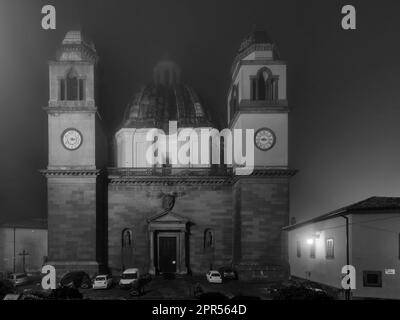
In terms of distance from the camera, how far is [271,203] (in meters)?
34.1

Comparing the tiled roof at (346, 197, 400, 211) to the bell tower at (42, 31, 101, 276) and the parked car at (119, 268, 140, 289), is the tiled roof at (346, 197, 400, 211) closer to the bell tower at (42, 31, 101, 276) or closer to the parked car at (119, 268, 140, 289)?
the parked car at (119, 268, 140, 289)

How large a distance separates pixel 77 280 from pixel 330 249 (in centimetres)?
1704

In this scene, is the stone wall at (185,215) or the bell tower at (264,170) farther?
the stone wall at (185,215)

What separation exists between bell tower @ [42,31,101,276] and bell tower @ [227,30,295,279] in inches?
442

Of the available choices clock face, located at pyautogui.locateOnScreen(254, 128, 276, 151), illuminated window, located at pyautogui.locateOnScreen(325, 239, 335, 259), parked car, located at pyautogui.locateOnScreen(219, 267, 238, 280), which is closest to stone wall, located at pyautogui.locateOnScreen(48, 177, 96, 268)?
parked car, located at pyautogui.locateOnScreen(219, 267, 238, 280)

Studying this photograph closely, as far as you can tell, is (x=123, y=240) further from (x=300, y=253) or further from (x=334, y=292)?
(x=334, y=292)

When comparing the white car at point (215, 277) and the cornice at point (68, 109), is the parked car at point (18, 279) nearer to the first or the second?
the cornice at point (68, 109)

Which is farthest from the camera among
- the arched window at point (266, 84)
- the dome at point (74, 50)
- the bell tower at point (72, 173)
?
the dome at point (74, 50)

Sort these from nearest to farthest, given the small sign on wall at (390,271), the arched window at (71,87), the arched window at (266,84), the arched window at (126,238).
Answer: the small sign on wall at (390,271), the arched window at (266,84), the arched window at (71,87), the arched window at (126,238)

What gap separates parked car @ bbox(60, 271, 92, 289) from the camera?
3114cm

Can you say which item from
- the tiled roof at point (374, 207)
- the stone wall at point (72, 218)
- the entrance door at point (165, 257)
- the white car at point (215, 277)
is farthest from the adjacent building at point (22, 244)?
the tiled roof at point (374, 207)

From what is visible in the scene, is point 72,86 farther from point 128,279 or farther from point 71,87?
point 128,279

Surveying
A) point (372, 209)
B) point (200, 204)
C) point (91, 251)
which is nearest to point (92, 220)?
point (91, 251)

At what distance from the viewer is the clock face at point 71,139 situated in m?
34.8
